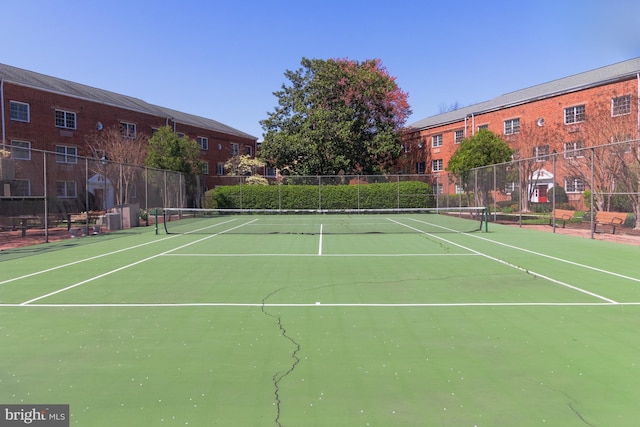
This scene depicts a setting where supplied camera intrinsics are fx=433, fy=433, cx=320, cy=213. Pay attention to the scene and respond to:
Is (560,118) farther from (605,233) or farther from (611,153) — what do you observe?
(605,233)

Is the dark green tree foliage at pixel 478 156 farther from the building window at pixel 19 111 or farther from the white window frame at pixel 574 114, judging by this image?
the building window at pixel 19 111

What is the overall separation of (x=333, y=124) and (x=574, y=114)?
18.7 metres

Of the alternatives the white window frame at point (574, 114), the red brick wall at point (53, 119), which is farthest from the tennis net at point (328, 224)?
the white window frame at point (574, 114)

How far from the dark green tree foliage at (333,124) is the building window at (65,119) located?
49.3 ft

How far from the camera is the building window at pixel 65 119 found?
3275 cm

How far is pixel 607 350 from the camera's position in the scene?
4352 mm

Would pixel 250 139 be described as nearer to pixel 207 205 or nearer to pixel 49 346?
pixel 207 205

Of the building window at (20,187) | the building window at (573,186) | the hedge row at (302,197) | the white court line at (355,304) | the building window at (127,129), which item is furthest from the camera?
the building window at (127,129)

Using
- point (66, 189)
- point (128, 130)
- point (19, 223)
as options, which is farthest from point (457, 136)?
point (19, 223)

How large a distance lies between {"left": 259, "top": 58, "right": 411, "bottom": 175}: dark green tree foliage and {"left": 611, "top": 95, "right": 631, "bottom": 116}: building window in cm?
1654

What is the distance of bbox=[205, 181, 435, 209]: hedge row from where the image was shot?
34.3m

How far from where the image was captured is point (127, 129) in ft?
126

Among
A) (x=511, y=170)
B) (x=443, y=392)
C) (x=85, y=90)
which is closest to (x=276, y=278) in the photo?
(x=443, y=392)

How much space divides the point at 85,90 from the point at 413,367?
1632 inches
